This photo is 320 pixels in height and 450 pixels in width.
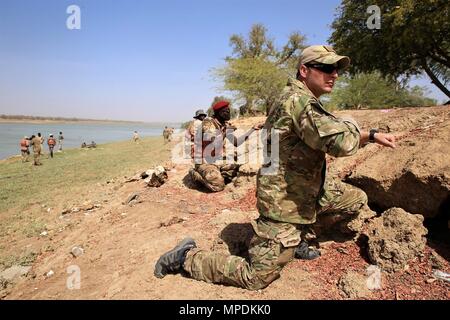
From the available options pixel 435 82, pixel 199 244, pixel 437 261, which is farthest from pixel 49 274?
pixel 435 82

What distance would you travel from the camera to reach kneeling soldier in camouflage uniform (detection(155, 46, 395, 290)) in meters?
2.65

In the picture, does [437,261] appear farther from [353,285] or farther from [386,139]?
[386,139]

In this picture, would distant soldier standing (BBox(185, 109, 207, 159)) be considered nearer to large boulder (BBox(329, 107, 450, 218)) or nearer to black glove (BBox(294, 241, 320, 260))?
large boulder (BBox(329, 107, 450, 218))

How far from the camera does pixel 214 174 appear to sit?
20.4 ft

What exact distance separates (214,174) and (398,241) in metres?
3.63

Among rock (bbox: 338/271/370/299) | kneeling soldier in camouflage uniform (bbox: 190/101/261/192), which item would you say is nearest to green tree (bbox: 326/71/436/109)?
kneeling soldier in camouflage uniform (bbox: 190/101/261/192)

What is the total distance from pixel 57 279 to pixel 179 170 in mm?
4336

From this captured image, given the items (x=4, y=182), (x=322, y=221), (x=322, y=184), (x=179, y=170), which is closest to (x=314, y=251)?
(x=322, y=221)

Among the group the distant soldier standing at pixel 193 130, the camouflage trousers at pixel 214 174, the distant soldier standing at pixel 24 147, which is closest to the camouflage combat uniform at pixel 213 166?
the camouflage trousers at pixel 214 174

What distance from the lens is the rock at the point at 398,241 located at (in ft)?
9.64

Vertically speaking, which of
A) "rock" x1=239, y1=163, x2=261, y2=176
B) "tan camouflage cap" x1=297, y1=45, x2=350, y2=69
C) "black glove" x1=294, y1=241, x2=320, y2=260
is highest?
"tan camouflage cap" x1=297, y1=45, x2=350, y2=69

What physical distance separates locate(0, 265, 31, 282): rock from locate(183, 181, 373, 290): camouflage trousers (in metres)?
2.52

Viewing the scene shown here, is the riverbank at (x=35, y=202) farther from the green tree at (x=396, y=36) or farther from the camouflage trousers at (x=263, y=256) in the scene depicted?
the green tree at (x=396, y=36)
